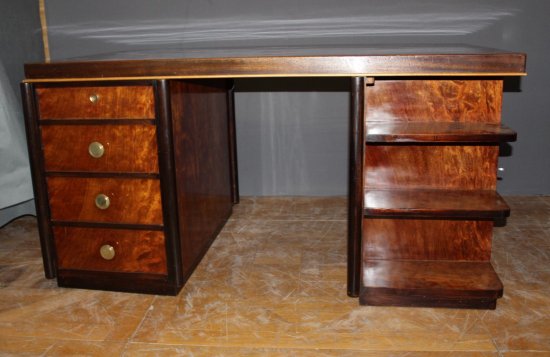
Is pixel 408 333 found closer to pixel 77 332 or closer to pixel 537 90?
pixel 77 332

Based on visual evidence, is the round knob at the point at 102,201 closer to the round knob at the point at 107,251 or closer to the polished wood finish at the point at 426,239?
the round knob at the point at 107,251

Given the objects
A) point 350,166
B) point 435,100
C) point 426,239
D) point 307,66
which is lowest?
point 426,239

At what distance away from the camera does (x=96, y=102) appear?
154 centimetres

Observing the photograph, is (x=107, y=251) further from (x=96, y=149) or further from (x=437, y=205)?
(x=437, y=205)

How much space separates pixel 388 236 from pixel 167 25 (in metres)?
1.45

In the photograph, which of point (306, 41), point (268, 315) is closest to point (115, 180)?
point (268, 315)

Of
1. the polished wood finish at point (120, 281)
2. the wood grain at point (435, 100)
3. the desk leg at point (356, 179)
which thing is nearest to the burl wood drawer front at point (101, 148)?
the polished wood finish at point (120, 281)

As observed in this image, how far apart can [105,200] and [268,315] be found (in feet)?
1.91

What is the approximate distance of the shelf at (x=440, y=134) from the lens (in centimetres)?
141

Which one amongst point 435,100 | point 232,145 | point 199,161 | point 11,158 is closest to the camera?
A: point 435,100

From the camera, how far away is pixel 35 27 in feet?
8.13

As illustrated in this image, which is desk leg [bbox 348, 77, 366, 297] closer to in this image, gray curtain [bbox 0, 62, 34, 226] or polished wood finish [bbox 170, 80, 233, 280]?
polished wood finish [bbox 170, 80, 233, 280]

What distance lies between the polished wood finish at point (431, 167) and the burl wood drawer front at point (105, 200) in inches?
26.6

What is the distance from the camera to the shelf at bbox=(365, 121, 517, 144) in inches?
55.7
